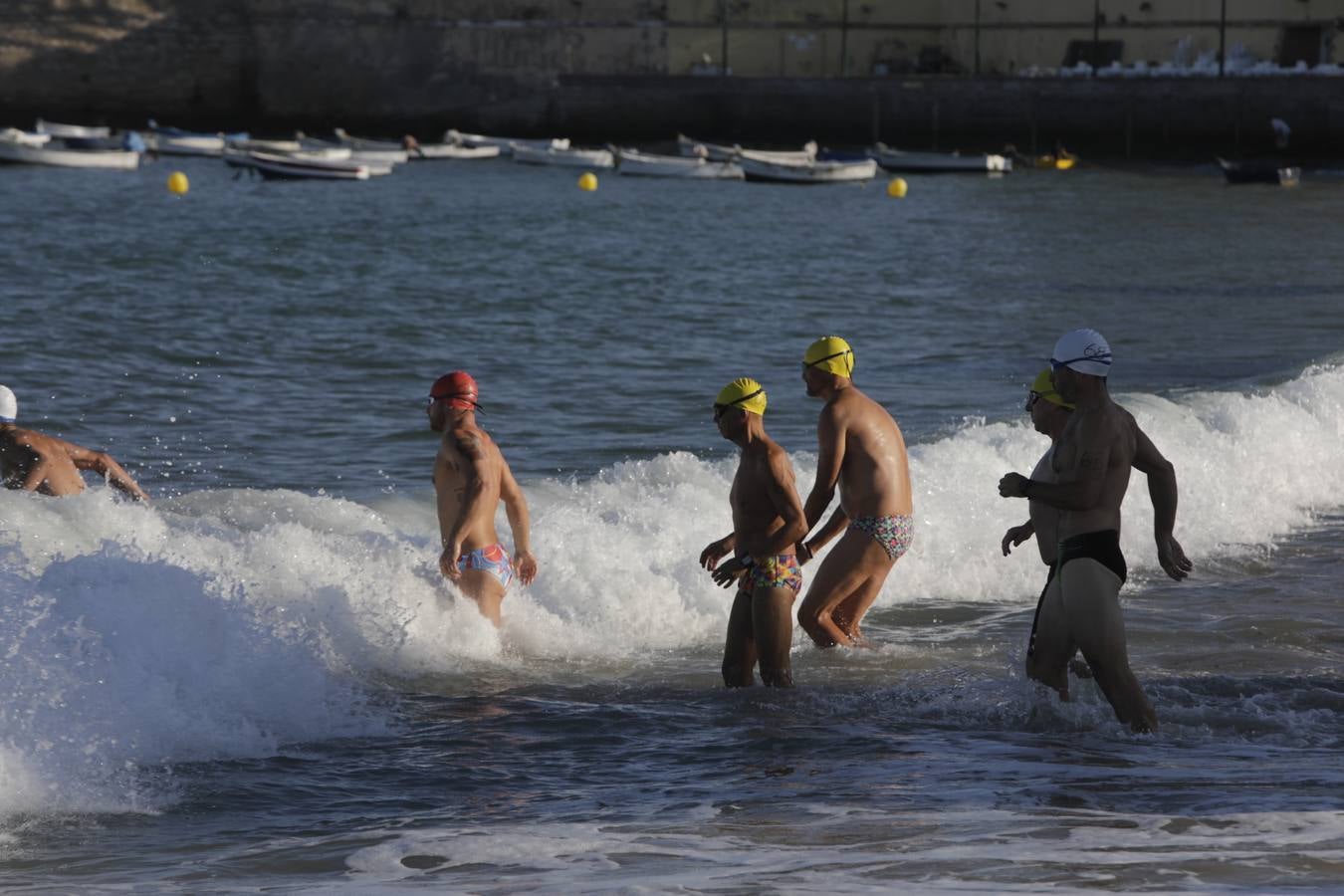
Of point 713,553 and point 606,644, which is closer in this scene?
point 713,553

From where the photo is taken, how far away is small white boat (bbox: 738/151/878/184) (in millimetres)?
58125

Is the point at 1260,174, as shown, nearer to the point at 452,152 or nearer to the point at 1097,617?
the point at 452,152

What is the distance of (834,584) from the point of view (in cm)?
848

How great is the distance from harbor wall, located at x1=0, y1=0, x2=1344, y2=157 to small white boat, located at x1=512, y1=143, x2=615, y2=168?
8917 mm

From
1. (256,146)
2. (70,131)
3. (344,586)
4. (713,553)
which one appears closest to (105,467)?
(344,586)

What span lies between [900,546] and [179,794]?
3.33m

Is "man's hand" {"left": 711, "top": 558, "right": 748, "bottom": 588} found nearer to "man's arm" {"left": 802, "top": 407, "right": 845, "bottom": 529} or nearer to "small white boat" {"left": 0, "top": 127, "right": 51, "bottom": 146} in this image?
"man's arm" {"left": 802, "top": 407, "right": 845, "bottom": 529}

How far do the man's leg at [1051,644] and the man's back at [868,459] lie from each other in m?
1.23

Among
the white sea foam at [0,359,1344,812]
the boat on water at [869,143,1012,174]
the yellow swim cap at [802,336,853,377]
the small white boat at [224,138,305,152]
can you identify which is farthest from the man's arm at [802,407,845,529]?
the boat on water at [869,143,1012,174]

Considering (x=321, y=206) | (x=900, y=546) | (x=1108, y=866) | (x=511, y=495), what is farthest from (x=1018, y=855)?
(x=321, y=206)

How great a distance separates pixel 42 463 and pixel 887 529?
427 cm

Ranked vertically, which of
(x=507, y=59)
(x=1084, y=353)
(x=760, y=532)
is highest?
(x=507, y=59)

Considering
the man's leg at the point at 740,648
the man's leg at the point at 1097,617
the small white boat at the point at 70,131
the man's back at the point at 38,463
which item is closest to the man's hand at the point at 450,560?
the man's leg at the point at 740,648

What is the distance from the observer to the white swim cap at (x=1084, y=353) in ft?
22.1
